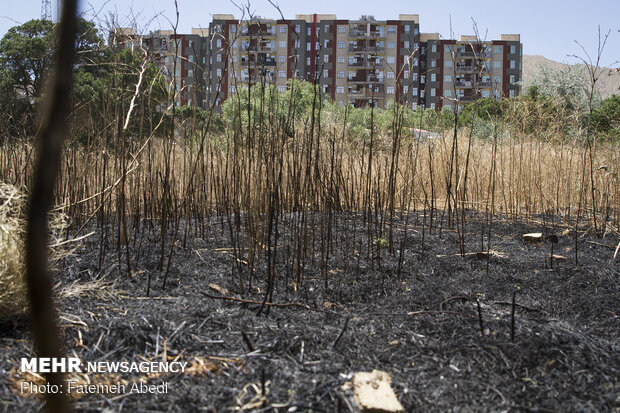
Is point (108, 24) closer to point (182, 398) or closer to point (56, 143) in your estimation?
point (182, 398)

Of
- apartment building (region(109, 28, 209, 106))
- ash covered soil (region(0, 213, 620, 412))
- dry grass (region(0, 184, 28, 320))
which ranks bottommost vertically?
ash covered soil (region(0, 213, 620, 412))

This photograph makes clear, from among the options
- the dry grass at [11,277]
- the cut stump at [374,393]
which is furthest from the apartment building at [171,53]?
the cut stump at [374,393]

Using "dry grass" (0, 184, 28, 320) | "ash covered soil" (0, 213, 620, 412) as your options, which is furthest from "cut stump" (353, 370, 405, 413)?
"dry grass" (0, 184, 28, 320)

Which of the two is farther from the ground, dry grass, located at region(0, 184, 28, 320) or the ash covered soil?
dry grass, located at region(0, 184, 28, 320)

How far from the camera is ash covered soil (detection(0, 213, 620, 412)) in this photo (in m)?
1.05

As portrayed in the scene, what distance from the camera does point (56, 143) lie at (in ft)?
1.23

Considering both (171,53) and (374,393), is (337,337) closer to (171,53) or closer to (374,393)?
(374,393)

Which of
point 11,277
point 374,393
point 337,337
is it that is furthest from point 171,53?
point 374,393

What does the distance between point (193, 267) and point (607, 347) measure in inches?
59.5

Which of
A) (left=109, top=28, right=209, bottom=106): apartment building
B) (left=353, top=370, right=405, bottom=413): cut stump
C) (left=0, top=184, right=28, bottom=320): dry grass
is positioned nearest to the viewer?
(left=353, top=370, right=405, bottom=413): cut stump

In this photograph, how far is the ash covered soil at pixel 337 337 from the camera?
105 cm

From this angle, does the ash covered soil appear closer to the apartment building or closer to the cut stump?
the cut stump

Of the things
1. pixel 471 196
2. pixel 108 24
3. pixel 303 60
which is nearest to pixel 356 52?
pixel 303 60

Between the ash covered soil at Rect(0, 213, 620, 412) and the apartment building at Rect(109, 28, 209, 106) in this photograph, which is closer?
the ash covered soil at Rect(0, 213, 620, 412)
